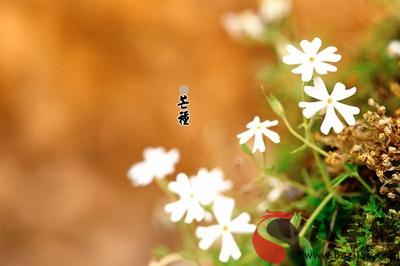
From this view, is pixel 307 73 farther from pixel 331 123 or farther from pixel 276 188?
pixel 276 188

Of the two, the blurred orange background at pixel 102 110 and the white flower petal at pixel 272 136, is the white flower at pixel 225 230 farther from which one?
the blurred orange background at pixel 102 110

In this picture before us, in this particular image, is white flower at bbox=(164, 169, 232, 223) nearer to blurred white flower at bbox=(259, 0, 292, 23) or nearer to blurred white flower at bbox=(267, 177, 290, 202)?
blurred white flower at bbox=(267, 177, 290, 202)

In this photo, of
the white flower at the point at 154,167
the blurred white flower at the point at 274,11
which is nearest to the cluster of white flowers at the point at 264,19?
the blurred white flower at the point at 274,11

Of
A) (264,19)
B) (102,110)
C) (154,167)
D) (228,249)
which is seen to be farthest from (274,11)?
(102,110)

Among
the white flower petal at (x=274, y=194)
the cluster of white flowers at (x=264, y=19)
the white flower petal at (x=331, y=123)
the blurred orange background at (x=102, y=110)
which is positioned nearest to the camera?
the white flower petal at (x=331, y=123)

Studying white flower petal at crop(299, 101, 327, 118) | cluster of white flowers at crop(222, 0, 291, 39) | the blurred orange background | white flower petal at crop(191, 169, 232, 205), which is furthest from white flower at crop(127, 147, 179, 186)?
the blurred orange background

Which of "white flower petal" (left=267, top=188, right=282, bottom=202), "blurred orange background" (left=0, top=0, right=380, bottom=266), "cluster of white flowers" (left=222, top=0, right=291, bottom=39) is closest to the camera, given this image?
"white flower petal" (left=267, top=188, right=282, bottom=202)

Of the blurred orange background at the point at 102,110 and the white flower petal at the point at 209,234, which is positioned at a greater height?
the blurred orange background at the point at 102,110
